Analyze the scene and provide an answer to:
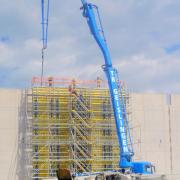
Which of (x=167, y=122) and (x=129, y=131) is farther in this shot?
(x=167, y=122)

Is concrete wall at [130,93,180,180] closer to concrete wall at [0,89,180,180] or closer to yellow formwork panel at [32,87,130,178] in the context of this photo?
concrete wall at [0,89,180,180]

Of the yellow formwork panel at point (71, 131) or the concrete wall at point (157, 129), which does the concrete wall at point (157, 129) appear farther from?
the yellow formwork panel at point (71, 131)

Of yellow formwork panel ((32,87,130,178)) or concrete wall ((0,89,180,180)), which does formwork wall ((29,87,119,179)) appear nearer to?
yellow formwork panel ((32,87,130,178))

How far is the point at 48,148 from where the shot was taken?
37625 millimetres

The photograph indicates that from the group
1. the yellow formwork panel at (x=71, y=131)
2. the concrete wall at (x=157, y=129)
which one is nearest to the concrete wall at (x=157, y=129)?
the concrete wall at (x=157, y=129)

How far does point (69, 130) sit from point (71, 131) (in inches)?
13.2

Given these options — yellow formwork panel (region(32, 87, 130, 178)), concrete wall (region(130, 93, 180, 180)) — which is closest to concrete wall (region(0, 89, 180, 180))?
concrete wall (region(130, 93, 180, 180))

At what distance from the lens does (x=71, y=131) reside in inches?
1492

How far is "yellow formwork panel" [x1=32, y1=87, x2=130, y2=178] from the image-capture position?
3766 cm

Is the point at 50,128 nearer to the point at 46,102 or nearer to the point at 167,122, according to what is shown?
the point at 46,102

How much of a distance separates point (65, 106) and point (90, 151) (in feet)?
13.8

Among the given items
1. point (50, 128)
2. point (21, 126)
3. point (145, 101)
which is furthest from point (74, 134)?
point (145, 101)

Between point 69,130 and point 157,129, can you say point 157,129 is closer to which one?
point 157,129

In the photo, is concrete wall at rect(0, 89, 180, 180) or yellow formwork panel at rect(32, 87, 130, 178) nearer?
yellow formwork panel at rect(32, 87, 130, 178)
